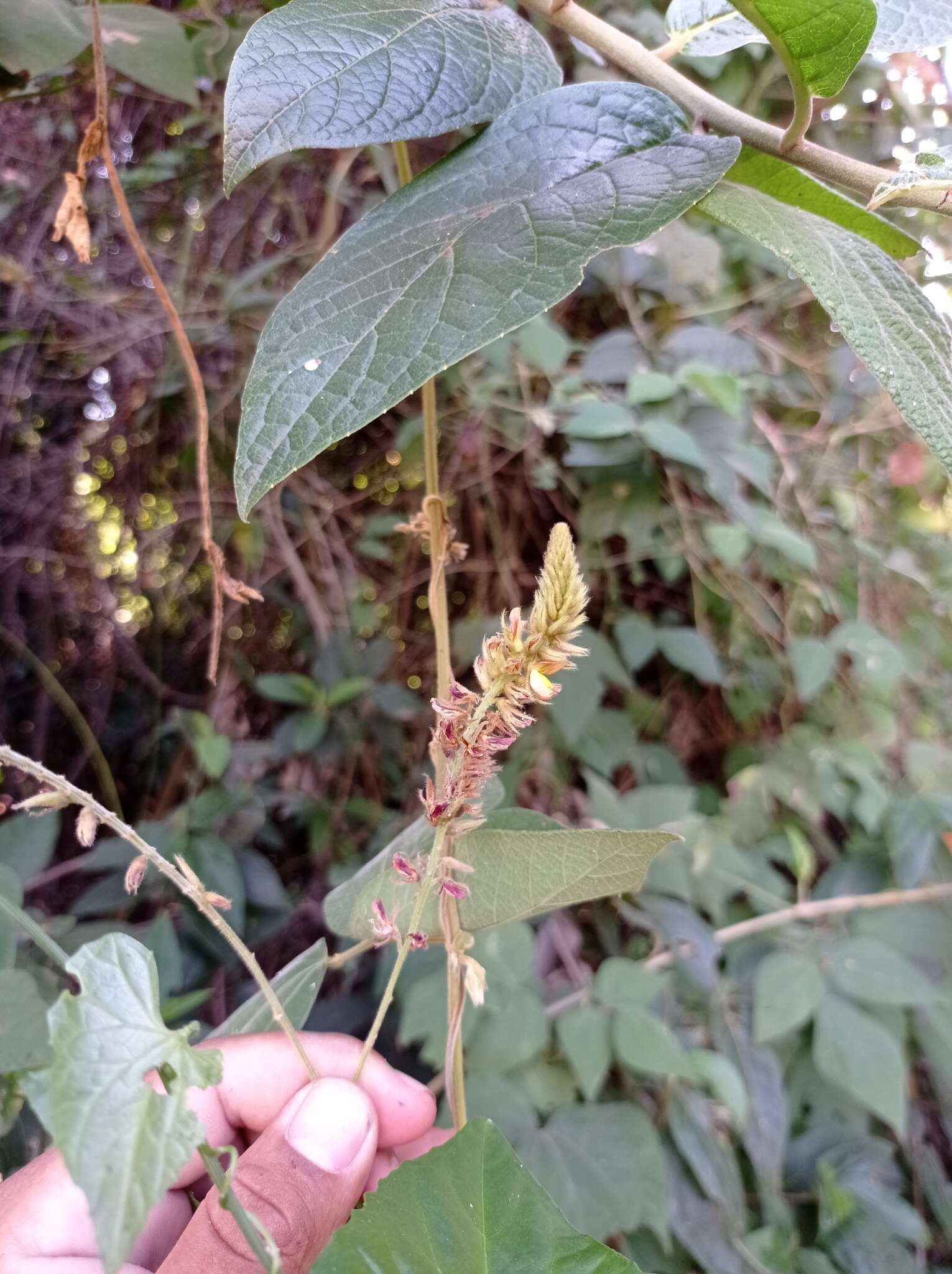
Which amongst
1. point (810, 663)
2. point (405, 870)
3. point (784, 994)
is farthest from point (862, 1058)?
point (405, 870)

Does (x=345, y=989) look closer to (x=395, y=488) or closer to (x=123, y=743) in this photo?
(x=123, y=743)

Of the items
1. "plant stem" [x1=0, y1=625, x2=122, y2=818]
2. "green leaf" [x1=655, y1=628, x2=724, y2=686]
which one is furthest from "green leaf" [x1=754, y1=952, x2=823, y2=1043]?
"plant stem" [x1=0, y1=625, x2=122, y2=818]

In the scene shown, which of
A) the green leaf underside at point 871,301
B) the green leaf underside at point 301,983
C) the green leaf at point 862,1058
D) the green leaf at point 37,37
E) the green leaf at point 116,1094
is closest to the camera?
the green leaf at point 116,1094

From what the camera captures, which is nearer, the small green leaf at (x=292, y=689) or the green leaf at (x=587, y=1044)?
the green leaf at (x=587, y=1044)

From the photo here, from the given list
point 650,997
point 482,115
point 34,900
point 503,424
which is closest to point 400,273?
point 482,115

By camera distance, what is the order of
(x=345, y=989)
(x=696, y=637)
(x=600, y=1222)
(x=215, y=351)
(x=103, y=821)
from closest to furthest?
(x=103, y=821)
(x=600, y=1222)
(x=345, y=989)
(x=696, y=637)
(x=215, y=351)

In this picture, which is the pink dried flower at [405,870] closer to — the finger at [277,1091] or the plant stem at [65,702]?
the finger at [277,1091]

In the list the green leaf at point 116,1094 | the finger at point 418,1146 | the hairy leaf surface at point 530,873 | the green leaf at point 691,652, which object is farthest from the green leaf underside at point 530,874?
the green leaf at point 691,652
